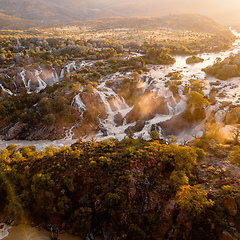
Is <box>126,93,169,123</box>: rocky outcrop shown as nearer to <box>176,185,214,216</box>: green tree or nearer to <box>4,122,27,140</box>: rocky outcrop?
<box>4,122,27,140</box>: rocky outcrop

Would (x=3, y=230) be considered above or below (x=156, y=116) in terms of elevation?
below

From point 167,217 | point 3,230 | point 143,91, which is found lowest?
point 3,230

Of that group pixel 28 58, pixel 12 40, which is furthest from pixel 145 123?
pixel 12 40

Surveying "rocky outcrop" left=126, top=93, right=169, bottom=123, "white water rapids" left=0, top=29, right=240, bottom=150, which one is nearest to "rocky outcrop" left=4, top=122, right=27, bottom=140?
"white water rapids" left=0, top=29, right=240, bottom=150

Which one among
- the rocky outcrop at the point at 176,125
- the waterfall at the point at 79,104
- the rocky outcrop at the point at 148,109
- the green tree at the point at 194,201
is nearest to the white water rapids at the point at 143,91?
the waterfall at the point at 79,104

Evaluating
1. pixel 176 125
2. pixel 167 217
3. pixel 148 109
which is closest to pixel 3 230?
pixel 167 217

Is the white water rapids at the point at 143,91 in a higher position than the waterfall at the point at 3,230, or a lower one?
higher

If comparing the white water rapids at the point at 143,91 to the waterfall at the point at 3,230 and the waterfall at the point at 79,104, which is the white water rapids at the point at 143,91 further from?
the waterfall at the point at 3,230

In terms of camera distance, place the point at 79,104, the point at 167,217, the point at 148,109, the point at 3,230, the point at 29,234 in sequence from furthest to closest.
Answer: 1. the point at 79,104
2. the point at 148,109
3. the point at 3,230
4. the point at 29,234
5. the point at 167,217

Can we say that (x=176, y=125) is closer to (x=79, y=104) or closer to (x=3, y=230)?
(x=79, y=104)

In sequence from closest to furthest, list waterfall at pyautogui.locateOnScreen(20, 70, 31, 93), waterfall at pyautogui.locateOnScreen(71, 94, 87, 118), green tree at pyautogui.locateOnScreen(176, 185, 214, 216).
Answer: green tree at pyautogui.locateOnScreen(176, 185, 214, 216) → waterfall at pyautogui.locateOnScreen(71, 94, 87, 118) → waterfall at pyautogui.locateOnScreen(20, 70, 31, 93)

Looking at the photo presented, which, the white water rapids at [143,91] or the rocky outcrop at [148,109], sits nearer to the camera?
the white water rapids at [143,91]
